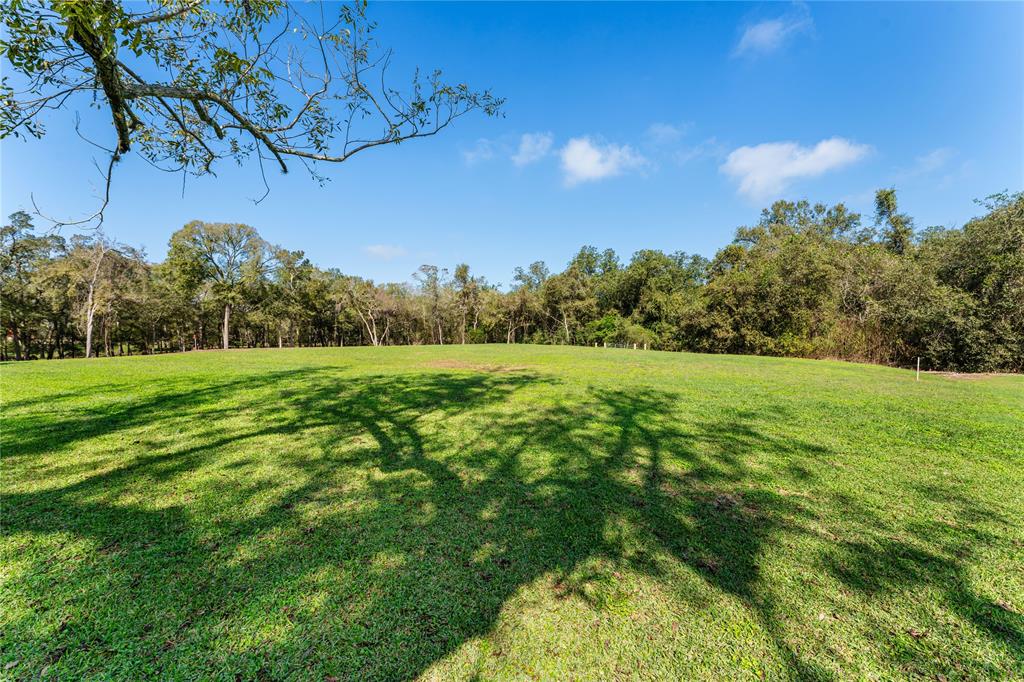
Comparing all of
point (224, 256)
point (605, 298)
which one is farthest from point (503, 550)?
point (605, 298)

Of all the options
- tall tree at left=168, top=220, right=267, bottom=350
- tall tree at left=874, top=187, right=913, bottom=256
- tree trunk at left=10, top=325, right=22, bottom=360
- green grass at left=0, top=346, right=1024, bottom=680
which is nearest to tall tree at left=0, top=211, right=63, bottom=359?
tree trunk at left=10, top=325, right=22, bottom=360

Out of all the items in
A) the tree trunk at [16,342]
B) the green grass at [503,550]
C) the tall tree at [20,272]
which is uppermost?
the tall tree at [20,272]

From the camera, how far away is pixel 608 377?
37.0ft

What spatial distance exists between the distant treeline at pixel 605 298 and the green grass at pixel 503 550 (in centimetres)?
2198

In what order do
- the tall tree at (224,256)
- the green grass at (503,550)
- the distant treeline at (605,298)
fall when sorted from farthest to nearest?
the tall tree at (224,256) < the distant treeline at (605,298) < the green grass at (503,550)

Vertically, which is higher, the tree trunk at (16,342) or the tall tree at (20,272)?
the tall tree at (20,272)

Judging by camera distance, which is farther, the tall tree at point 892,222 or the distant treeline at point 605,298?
the tall tree at point 892,222

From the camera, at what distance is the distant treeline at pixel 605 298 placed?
1950 centimetres

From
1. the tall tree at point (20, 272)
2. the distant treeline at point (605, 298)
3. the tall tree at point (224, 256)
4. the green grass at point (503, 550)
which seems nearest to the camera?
the green grass at point (503, 550)

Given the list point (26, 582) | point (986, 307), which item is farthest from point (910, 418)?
point (986, 307)

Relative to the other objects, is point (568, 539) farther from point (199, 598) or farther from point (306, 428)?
point (306, 428)

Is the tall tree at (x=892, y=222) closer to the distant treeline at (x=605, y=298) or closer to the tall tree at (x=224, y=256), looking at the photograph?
the distant treeline at (x=605, y=298)

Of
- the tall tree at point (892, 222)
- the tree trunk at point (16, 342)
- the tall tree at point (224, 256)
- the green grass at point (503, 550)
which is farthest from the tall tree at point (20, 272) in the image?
the tall tree at point (892, 222)

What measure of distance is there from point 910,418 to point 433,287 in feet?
152
